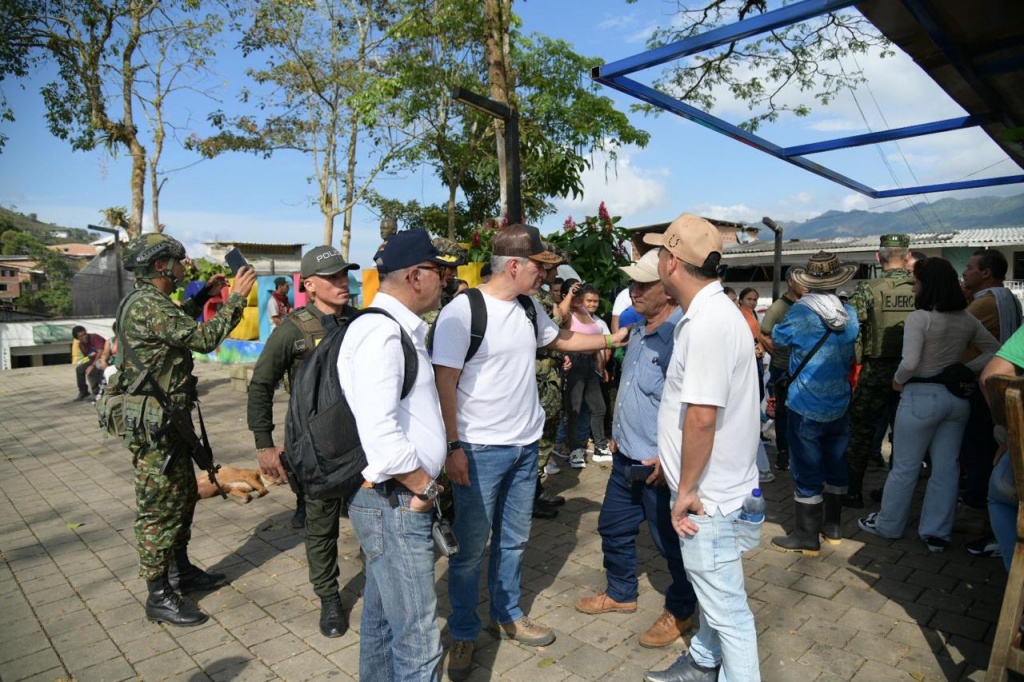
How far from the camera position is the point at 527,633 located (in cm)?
341

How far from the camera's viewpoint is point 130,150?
20281 mm

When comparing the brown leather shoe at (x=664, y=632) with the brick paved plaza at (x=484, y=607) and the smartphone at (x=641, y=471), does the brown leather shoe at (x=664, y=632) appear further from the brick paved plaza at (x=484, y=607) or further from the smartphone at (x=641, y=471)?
the smartphone at (x=641, y=471)

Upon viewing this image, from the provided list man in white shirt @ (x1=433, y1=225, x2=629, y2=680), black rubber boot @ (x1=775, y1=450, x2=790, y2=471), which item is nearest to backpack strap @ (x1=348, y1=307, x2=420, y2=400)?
man in white shirt @ (x1=433, y1=225, x2=629, y2=680)

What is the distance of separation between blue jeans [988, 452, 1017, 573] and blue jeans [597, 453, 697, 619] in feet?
4.68

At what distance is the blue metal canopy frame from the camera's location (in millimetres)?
2898

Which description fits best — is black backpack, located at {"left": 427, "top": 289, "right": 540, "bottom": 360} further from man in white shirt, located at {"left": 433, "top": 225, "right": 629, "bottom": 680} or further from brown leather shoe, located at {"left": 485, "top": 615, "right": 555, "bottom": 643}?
brown leather shoe, located at {"left": 485, "top": 615, "right": 555, "bottom": 643}

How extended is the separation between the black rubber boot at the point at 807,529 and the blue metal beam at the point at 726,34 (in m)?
3.10

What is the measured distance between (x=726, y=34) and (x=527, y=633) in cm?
320

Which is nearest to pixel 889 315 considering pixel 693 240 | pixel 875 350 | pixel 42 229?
pixel 875 350

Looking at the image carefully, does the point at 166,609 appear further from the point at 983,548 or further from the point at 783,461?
the point at 783,461

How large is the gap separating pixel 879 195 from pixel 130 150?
21.5m

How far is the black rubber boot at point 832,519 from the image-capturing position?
462 centimetres

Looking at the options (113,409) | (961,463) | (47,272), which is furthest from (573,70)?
A: (47,272)

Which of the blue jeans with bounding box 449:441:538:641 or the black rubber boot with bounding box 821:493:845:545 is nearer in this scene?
the blue jeans with bounding box 449:441:538:641
